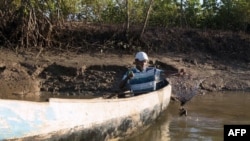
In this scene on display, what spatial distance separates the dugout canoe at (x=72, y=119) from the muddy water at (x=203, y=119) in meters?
0.76

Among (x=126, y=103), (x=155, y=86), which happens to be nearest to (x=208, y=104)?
(x=155, y=86)

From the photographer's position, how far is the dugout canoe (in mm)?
5973

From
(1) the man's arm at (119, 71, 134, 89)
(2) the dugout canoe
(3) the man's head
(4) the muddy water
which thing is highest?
(3) the man's head

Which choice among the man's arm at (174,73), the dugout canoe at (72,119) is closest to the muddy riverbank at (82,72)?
the man's arm at (174,73)

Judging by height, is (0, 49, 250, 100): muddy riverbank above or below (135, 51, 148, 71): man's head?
below

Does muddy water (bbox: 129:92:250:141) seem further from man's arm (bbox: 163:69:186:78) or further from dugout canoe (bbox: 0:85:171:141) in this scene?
man's arm (bbox: 163:69:186:78)

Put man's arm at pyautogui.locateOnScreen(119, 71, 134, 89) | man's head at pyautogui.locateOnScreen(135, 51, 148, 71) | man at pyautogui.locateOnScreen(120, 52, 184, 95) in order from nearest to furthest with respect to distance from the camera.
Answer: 1. man's arm at pyautogui.locateOnScreen(119, 71, 134, 89)
2. man's head at pyautogui.locateOnScreen(135, 51, 148, 71)
3. man at pyautogui.locateOnScreen(120, 52, 184, 95)

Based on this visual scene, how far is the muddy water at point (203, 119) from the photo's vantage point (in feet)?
28.9

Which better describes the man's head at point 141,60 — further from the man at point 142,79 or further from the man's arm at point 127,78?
the man's arm at point 127,78

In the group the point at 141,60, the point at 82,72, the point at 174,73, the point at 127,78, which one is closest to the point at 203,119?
the point at 174,73

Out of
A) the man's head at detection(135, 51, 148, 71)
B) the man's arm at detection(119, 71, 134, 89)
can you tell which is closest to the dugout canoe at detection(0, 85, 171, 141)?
the man's arm at detection(119, 71, 134, 89)

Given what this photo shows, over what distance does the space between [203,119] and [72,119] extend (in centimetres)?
432

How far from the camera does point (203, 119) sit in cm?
1019

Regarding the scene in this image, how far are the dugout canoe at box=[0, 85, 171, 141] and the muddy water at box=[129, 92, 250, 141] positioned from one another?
0.76 meters
